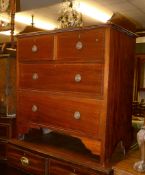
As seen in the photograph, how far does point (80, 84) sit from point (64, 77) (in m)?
0.15

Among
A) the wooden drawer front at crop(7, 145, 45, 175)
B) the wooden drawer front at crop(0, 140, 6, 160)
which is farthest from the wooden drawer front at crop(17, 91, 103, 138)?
the wooden drawer front at crop(0, 140, 6, 160)

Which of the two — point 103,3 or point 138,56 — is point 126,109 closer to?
point 138,56

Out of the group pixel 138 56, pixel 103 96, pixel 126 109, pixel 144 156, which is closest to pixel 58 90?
pixel 103 96

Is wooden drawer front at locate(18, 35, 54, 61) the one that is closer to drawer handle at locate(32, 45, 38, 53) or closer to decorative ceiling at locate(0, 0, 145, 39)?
drawer handle at locate(32, 45, 38, 53)

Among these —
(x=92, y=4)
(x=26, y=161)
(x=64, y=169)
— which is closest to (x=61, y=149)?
(x=64, y=169)

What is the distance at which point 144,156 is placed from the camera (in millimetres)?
1412

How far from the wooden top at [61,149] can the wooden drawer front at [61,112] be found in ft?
0.55

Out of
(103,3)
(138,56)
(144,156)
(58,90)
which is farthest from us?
(103,3)

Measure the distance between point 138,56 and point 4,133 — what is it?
245 centimetres

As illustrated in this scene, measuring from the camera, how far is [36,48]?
71.9 inches

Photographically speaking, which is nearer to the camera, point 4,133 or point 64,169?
point 64,169

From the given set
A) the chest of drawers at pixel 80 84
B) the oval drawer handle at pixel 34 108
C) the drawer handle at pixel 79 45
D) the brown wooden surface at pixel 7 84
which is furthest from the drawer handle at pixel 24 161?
the drawer handle at pixel 79 45

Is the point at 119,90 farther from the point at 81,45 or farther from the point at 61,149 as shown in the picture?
the point at 61,149

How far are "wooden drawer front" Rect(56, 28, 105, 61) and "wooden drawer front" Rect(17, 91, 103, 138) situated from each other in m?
0.29
